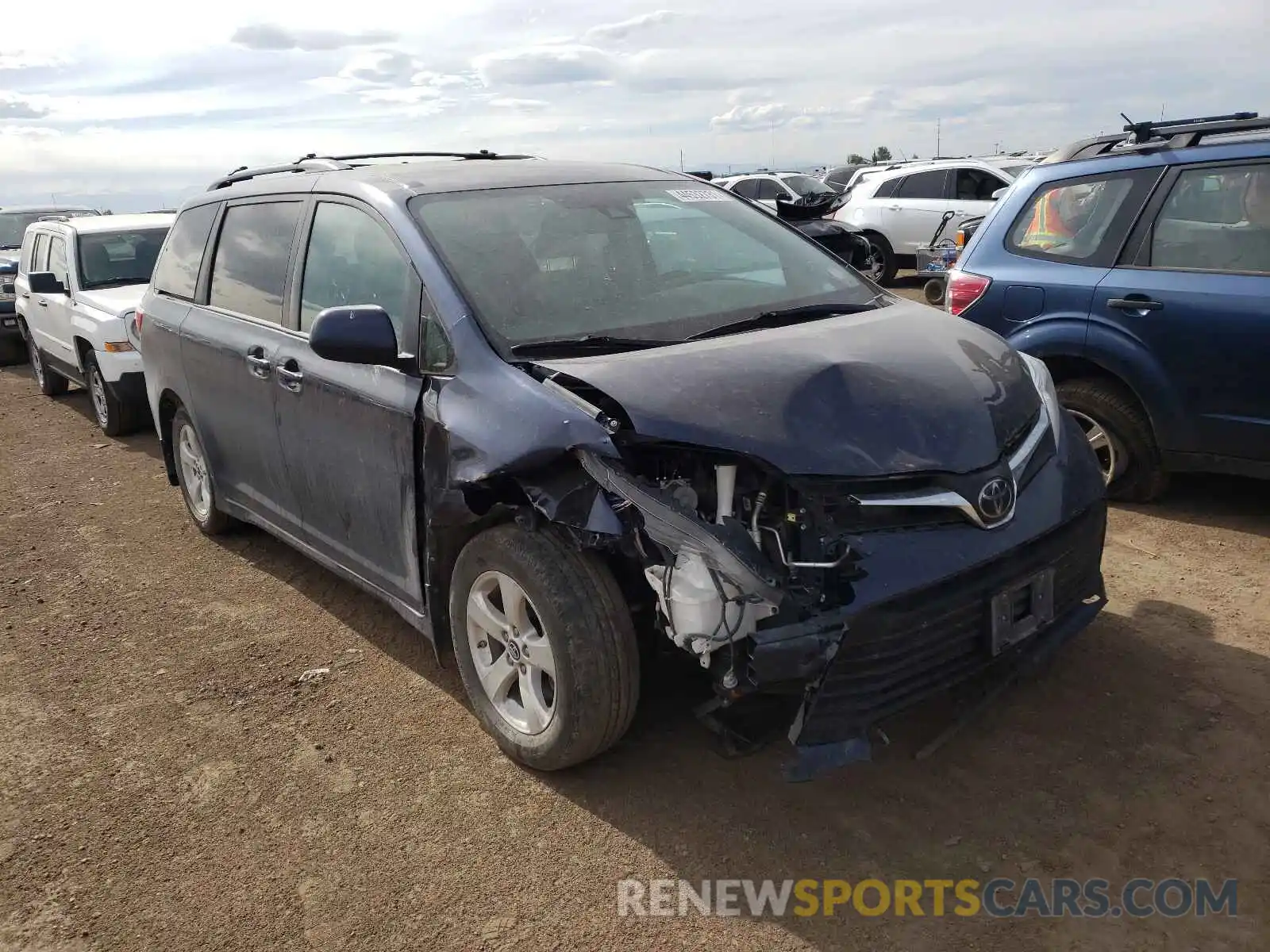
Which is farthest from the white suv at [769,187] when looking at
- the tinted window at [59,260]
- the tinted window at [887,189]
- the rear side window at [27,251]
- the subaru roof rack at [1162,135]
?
the subaru roof rack at [1162,135]

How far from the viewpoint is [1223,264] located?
179 inches

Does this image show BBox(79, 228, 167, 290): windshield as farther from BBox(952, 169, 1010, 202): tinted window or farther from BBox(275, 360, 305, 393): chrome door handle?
BBox(952, 169, 1010, 202): tinted window

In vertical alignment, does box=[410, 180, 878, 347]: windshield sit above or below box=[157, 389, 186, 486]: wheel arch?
above

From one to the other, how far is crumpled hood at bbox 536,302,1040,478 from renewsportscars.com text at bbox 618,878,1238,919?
108cm

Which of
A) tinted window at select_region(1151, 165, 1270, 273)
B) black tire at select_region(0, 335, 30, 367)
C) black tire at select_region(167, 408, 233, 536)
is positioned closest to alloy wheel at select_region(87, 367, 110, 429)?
black tire at select_region(167, 408, 233, 536)

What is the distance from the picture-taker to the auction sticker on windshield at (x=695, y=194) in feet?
13.5

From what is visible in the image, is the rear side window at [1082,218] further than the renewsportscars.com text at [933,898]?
Yes

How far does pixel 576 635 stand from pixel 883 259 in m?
12.8

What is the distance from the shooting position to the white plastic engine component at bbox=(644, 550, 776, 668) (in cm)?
252

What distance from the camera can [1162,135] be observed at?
4.93 m

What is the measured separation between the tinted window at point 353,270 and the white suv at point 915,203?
36.8ft

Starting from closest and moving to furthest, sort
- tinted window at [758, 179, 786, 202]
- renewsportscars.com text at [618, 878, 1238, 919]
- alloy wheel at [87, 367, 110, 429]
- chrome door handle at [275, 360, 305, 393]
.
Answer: renewsportscars.com text at [618, 878, 1238, 919] < chrome door handle at [275, 360, 305, 393] < alloy wheel at [87, 367, 110, 429] < tinted window at [758, 179, 786, 202]

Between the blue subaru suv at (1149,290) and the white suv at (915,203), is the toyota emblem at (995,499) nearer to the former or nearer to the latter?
the blue subaru suv at (1149,290)

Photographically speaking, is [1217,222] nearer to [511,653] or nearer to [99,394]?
[511,653]
